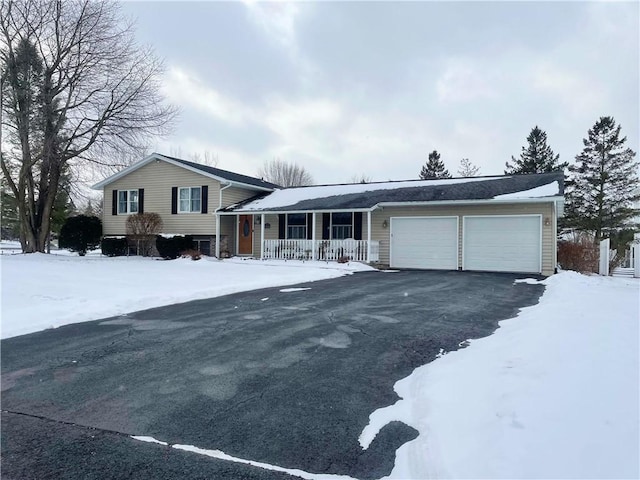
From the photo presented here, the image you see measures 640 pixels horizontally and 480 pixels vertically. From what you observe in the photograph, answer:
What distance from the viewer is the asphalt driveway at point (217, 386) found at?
2.69 metres

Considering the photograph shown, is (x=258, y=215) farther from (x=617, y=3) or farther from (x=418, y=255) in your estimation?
(x=617, y=3)

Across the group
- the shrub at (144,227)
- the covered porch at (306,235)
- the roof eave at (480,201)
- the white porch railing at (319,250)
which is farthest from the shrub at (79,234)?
the roof eave at (480,201)

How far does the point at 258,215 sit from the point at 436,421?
57.1 ft

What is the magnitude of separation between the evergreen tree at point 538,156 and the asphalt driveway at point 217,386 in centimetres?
3134

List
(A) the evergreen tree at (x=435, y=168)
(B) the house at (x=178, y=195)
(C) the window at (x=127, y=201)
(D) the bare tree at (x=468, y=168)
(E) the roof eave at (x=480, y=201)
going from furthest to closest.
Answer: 1. (A) the evergreen tree at (x=435, y=168)
2. (D) the bare tree at (x=468, y=168)
3. (C) the window at (x=127, y=201)
4. (B) the house at (x=178, y=195)
5. (E) the roof eave at (x=480, y=201)

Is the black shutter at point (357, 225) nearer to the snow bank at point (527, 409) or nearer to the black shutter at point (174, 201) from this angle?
the black shutter at point (174, 201)

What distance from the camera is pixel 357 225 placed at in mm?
17516

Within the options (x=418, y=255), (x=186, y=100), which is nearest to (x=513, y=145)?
(x=418, y=255)

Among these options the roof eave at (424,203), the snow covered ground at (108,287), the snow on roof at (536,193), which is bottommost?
the snow covered ground at (108,287)

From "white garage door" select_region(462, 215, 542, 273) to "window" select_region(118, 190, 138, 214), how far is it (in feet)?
53.4

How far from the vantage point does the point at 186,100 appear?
22.5 m

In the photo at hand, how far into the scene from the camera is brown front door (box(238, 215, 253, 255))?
791 inches

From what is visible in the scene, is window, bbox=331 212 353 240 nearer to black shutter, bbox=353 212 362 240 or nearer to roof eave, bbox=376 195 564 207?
black shutter, bbox=353 212 362 240

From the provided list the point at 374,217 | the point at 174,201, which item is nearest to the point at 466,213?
the point at 374,217
